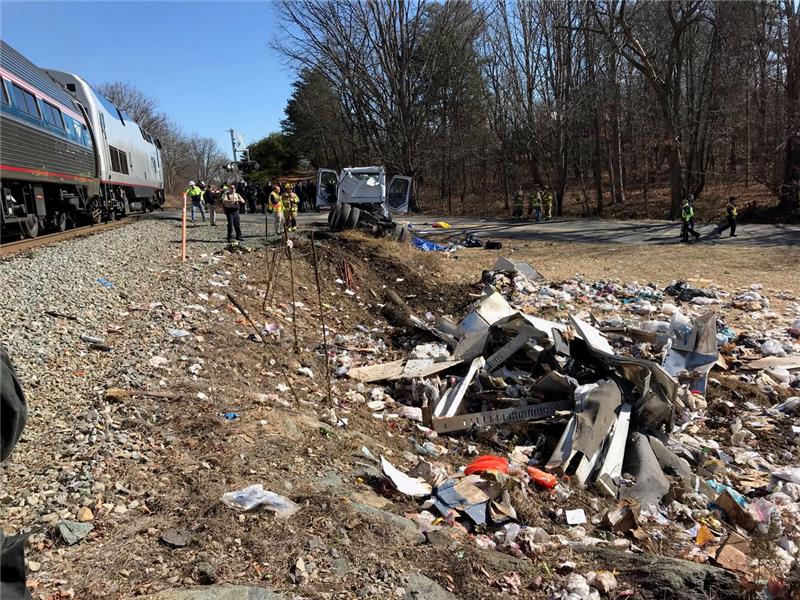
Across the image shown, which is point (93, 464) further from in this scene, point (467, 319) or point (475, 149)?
point (475, 149)

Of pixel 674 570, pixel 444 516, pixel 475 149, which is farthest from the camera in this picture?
pixel 475 149

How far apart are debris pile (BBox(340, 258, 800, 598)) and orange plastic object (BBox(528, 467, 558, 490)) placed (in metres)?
0.01

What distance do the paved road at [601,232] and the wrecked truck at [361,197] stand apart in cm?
207

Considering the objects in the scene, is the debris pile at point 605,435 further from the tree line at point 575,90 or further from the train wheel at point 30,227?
the tree line at point 575,90

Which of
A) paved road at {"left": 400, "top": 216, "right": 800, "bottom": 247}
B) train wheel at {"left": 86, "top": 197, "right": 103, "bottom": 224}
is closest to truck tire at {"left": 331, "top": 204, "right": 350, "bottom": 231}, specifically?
paved road at {"left": 400, "top": 216, "right": 800, "bottom": 247}

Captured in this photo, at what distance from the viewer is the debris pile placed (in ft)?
12.5

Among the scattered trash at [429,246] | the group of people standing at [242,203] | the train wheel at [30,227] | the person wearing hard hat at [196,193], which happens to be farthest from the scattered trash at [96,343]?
the person wearing hard hat at [196,193]

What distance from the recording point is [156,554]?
2.71m

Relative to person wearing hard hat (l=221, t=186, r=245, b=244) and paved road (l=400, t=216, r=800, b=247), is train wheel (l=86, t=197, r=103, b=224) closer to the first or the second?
person wearing hard hat (l=221, t=186, r=245, b=244)

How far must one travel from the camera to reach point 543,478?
454 cm

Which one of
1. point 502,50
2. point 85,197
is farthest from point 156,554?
point 502,50

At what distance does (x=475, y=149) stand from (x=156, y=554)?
3552cm

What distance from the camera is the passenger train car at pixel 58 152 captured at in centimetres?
987

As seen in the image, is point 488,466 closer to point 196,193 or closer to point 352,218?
point 352,218
